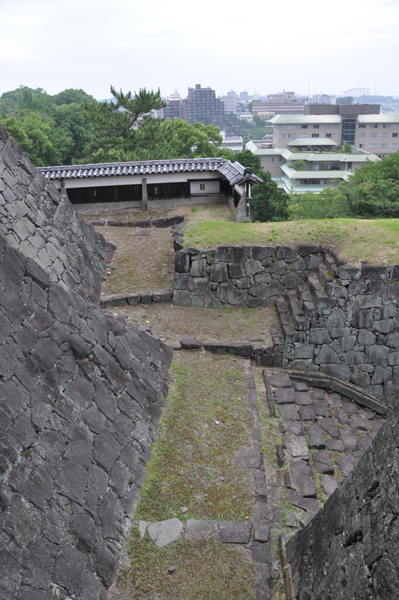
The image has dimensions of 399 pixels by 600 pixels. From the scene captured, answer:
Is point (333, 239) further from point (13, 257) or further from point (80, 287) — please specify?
point (13, 257)

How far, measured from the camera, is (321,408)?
11711 mm

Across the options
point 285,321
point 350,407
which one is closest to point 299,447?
point 350,407

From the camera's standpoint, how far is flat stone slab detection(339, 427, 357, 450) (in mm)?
10430

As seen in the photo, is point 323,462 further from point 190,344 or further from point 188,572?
point 190,344

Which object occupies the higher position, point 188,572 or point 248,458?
point 248,458

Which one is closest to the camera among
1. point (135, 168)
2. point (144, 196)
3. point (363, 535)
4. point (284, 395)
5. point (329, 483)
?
point (363, 535)

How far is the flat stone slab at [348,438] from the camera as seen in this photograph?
34.2ft

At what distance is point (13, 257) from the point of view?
25.8ft

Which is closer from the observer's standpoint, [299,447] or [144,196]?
[299,447]

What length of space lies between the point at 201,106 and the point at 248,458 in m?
182

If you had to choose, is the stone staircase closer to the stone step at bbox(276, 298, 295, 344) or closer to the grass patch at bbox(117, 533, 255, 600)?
the stone step at bbox(276, 298, 295, 344)

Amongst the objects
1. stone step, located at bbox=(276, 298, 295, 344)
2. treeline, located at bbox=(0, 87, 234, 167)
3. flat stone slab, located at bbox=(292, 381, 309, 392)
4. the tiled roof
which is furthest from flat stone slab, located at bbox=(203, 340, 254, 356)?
treeline, located at bbox=(0, 87, 234, 167)

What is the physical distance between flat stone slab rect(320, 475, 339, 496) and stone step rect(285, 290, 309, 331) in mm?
4831

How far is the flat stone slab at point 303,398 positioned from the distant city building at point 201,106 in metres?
172
